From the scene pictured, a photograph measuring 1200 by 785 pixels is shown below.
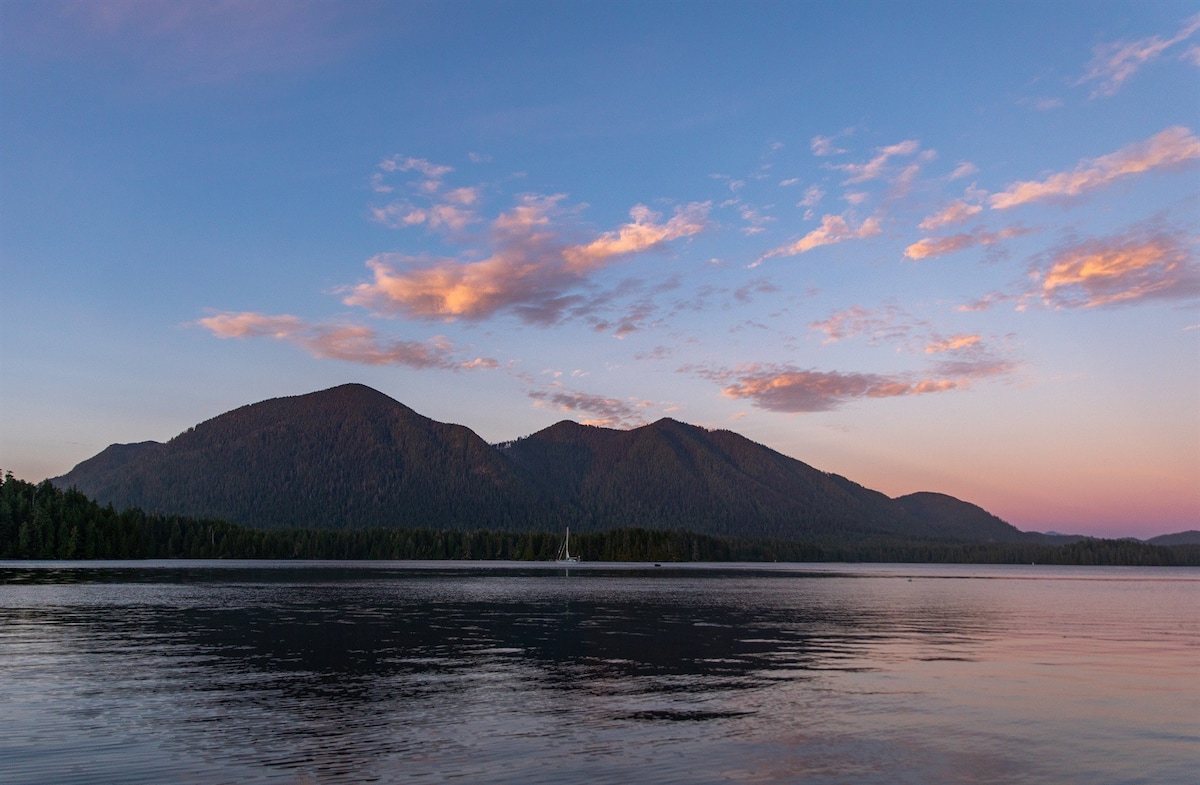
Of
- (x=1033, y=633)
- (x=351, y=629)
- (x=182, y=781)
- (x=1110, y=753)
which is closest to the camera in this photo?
(x=182, y=781)

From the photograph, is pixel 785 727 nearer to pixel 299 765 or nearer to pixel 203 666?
pixel 299 765

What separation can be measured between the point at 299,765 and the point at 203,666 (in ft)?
78.2

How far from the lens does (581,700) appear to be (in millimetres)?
39125

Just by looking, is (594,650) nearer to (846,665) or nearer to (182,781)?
(846,665)

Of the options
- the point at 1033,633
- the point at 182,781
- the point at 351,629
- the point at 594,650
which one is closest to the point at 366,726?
the point at 182,781

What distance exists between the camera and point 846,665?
51.7 meters

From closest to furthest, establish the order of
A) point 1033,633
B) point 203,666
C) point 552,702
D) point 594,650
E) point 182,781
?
point 182,781
point 552,702
point 203,666
point 594,650
point 1033,633

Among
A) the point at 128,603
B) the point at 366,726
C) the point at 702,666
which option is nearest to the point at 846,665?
the point at 702,666

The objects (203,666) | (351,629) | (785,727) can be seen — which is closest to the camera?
(785,727)

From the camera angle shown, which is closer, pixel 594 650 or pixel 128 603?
pixel 594 650

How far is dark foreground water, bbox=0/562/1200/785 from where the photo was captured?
27.9 metres

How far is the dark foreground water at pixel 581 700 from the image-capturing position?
27.9 metres

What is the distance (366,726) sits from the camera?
32844 mm

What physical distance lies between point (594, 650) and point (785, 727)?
25.0 metres
